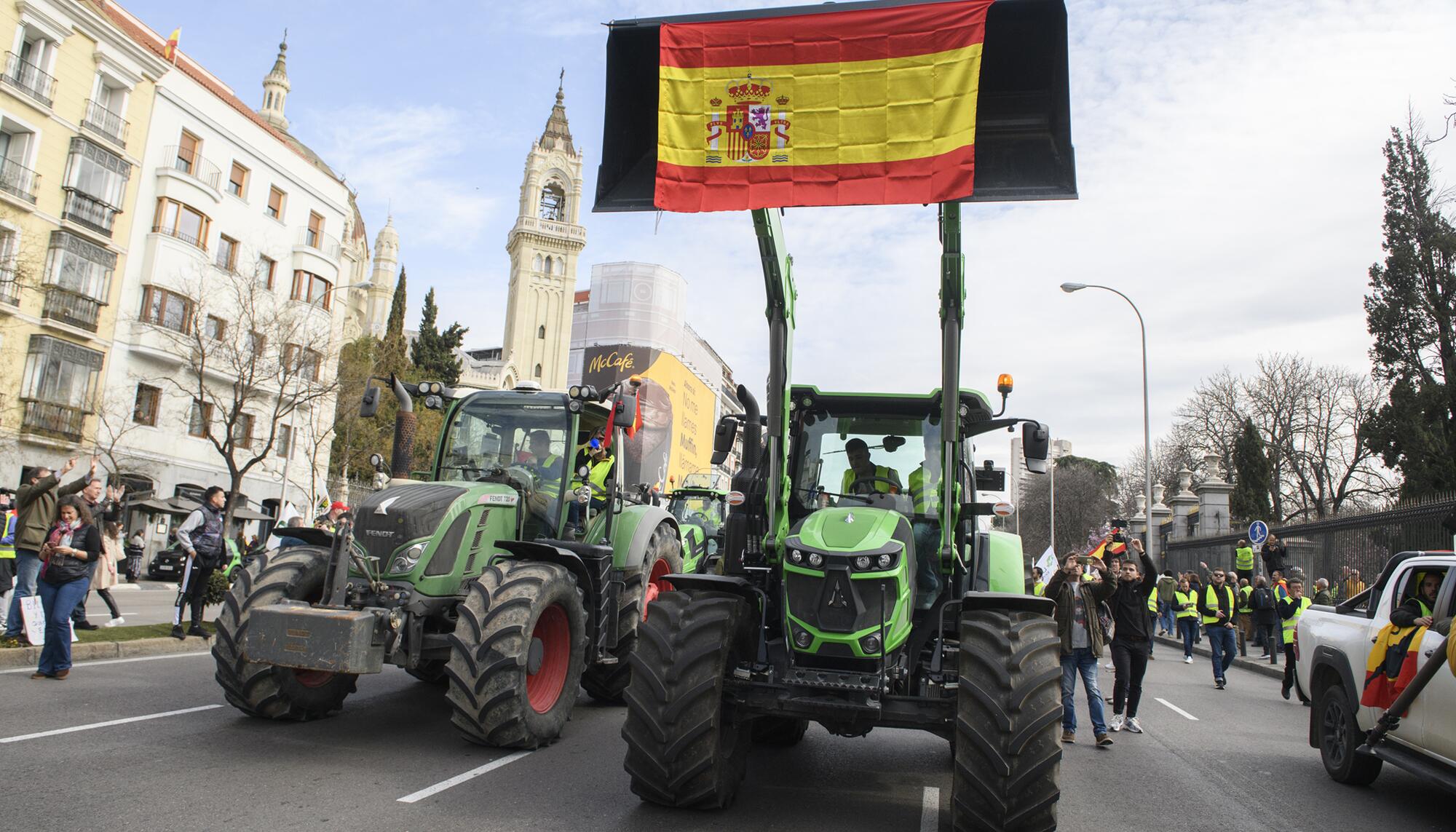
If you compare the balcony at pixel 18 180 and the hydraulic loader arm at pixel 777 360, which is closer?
the hydraulic loader arm at pixel 777 360

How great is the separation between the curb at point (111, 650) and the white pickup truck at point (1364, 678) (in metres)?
11.8

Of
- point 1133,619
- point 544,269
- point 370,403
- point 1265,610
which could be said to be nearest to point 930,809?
point 1133,619

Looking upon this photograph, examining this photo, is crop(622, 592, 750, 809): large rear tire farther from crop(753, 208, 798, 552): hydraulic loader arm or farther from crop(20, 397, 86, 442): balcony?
crop(20, 397, 86, 442): balcony

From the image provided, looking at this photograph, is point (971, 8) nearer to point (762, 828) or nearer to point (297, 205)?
point (762, 828)

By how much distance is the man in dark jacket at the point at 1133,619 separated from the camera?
31.5ft

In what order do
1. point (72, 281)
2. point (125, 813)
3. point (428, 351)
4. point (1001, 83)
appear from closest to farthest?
1. point (125, 813)
2. point (1001, 83)
3. point (72, 281)
4. point (428, 351)

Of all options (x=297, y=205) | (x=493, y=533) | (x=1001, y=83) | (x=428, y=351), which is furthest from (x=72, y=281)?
(x=428, y=351)

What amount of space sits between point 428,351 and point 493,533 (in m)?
62.5

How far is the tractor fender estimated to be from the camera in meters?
8.96

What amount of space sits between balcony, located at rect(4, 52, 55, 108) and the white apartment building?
360cm

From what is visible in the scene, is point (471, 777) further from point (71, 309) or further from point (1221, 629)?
point (71, 309)

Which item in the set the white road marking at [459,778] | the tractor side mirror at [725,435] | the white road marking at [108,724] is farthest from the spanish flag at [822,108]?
the white road marking at [108,724]

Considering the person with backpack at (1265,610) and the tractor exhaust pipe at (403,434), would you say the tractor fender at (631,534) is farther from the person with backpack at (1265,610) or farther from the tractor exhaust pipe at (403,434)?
the person with backpack at (1265,610)

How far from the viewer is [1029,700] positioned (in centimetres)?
501
